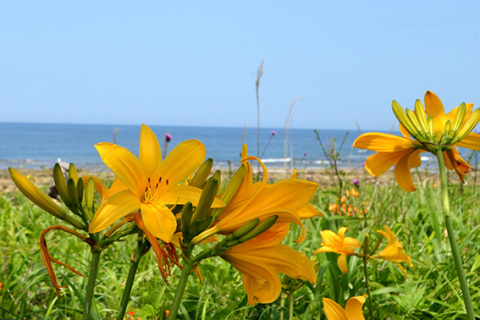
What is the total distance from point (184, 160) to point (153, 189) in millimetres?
72

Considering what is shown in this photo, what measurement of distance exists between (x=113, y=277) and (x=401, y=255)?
1.47 metres

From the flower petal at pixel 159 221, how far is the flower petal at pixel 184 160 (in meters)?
0.07

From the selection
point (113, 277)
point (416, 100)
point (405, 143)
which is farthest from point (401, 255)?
point (113, 277)

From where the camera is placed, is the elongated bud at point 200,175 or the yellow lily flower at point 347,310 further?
the yellow lily flower at point 347,310

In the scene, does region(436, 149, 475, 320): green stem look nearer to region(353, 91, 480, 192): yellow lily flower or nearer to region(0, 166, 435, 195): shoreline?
region(353, 91, 480, 192): yellow lily flower

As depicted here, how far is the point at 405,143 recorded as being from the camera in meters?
1.21

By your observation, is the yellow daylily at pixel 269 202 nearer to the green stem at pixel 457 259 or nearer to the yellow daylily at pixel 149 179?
the yellow daylily at pixel 149 179

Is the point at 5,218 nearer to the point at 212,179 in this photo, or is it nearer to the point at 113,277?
the point at 113,277

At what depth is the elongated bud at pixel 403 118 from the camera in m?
1.12

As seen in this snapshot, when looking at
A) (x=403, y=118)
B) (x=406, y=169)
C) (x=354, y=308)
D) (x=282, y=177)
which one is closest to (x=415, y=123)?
(x=403, y=118)

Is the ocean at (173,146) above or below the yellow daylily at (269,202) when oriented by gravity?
below

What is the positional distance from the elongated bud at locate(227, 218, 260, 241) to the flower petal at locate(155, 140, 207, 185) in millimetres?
133

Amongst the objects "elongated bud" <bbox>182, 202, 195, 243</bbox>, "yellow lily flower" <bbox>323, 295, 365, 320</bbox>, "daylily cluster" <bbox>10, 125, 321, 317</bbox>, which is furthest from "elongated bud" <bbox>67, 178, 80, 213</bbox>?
"yellow lily flower" <bbox>323, 295, 365, 320</bbox>

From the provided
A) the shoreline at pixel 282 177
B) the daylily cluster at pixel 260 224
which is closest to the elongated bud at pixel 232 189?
the daylily cluster at pixel 260 224
